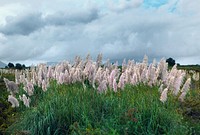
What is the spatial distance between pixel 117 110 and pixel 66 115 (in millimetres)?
1135

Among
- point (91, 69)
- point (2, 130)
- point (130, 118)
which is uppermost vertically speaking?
point (91, 69)

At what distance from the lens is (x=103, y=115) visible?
8.64m

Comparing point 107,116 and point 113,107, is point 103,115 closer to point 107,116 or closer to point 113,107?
point 107,116

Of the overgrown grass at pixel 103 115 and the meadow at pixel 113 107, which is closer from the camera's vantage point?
the overgrown grass at pixel 103 115

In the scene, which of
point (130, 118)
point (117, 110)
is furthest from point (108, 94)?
point (130, 118)

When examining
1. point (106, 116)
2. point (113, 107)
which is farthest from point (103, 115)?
point (113, 107)

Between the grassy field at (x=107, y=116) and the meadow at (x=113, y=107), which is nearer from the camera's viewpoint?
the grassy field at (x=107, y=116)

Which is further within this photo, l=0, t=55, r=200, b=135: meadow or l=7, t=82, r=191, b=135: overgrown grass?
l=0, t=55, r=200, b=135: meadow

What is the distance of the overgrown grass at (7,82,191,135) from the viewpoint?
783 cm

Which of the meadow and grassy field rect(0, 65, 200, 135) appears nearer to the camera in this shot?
grassy field rect(0, 65, 200, 135)

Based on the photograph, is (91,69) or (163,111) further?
(91,69)

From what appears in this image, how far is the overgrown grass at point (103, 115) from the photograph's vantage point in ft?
25.7

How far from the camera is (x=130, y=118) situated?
25.3ft

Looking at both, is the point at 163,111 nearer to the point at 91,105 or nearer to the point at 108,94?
A: the point at 91,105
